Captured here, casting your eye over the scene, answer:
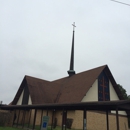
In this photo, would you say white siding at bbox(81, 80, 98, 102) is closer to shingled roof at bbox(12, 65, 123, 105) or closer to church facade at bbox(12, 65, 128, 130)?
church facade at bbox(12, 65, 128, 130)

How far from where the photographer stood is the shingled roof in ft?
67.4

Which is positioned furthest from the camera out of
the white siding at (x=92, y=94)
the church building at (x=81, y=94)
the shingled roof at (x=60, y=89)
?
the shingled roof at (x=60, y=89)

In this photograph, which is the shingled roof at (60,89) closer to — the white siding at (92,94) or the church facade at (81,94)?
the church facade at (81,94)

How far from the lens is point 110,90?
23.6 m

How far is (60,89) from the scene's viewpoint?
25.7 m

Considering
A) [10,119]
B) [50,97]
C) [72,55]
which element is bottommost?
[10,119]

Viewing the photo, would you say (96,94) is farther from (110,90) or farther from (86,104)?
(86,104)

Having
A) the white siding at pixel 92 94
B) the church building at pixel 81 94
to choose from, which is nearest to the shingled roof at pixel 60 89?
the church building at pixel 81 94

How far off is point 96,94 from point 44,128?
15009mm

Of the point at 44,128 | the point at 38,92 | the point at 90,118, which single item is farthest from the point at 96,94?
the point at 44,128

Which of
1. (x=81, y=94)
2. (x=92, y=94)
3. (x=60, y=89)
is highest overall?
(x=60, y=89)

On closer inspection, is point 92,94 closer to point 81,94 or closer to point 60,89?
point 81,94

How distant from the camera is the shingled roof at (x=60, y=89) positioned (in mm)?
20558

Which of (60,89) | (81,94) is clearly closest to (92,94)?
(81,94)
